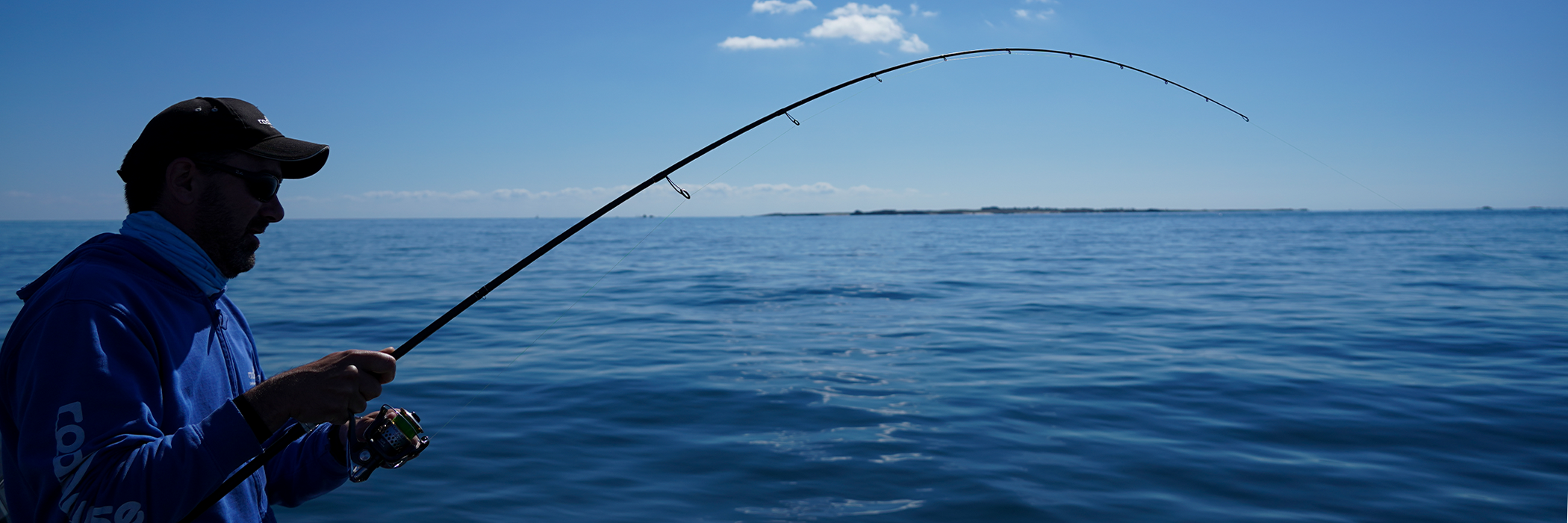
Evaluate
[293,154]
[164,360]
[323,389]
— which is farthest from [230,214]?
[323,389]

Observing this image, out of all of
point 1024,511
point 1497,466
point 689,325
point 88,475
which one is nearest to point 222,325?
point 88,475

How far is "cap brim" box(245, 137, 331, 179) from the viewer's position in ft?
5.83

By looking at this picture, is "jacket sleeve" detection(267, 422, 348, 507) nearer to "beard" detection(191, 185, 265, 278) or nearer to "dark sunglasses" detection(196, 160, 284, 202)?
"beard" detection(191, 185, 265, 278)

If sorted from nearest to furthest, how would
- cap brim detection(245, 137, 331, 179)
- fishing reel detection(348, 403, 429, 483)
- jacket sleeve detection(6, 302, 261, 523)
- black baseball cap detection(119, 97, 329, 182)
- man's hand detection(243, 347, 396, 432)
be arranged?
jacket sleeve detection(6, 302, 261, 523)
man's hand detection(243, 347, 396, 432)
black baseball cap detection(119, 97, 329, 182)
cap brim detection(245, 137, 331, 179)
fishing reel detection(348, 403, 429, 483)

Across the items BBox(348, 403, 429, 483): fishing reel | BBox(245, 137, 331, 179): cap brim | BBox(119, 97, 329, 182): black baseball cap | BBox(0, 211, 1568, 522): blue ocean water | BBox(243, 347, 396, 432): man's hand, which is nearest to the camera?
BBox(243, 347, 396, 432): man's hand

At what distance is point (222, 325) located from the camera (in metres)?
1.85

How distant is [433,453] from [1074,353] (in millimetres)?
6067

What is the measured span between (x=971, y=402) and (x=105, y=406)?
582 centimetres

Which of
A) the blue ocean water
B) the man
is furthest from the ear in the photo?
the blue ocean water

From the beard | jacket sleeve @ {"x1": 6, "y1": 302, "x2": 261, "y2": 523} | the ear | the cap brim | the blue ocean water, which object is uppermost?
the cap brim

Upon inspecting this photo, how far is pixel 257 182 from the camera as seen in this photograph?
179 cm

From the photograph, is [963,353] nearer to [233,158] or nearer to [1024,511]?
[1024,511]

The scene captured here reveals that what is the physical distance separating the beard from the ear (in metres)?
0.02

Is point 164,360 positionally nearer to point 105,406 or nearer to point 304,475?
point 105,406
